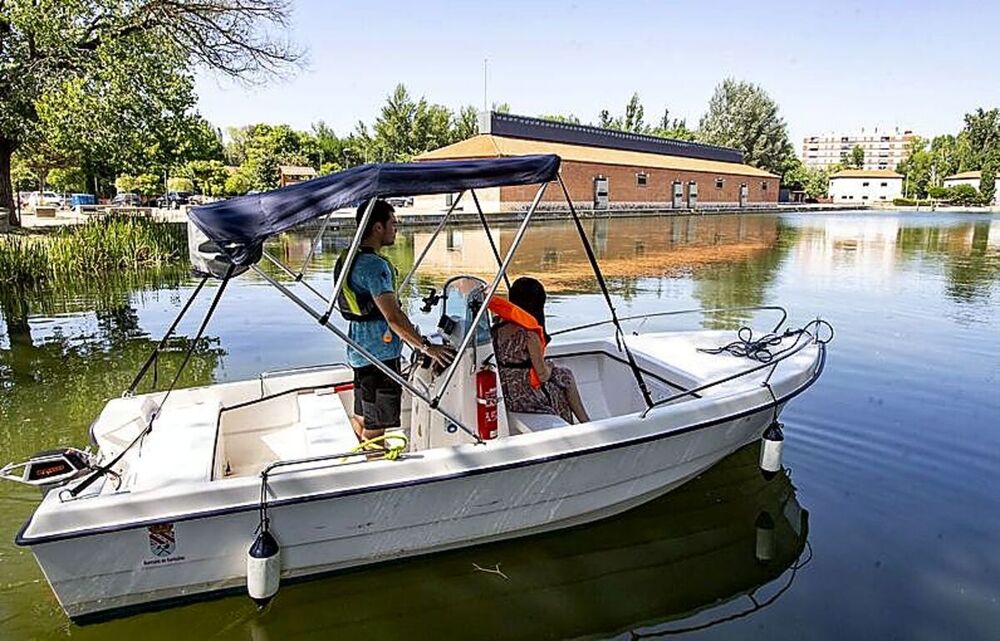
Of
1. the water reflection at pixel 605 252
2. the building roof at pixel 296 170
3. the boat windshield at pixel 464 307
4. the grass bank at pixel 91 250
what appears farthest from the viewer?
the building roof at pixel 296 170

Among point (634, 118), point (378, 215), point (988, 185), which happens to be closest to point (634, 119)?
point (634, 118)

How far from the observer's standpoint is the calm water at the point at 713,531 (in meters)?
3.71

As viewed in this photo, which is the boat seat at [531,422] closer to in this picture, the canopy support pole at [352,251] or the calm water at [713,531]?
the calm water at [713,531]

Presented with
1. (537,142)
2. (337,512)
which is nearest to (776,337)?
(337,512)

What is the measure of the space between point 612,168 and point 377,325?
148ft

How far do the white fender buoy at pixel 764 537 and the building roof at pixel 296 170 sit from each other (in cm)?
4939

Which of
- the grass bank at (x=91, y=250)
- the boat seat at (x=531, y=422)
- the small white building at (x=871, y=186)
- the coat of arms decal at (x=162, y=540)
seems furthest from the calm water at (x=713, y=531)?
the small white building at (x=871, y=186)

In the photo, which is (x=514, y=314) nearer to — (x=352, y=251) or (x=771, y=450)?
(x=352, y=251)

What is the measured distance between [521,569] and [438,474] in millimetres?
958

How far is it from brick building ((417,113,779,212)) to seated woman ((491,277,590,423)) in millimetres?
32166

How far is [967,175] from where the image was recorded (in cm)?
8344

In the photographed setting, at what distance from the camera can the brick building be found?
1660 inches

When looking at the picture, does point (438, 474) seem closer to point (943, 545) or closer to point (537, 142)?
point (943, 545)

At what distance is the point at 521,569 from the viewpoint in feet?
13.7
